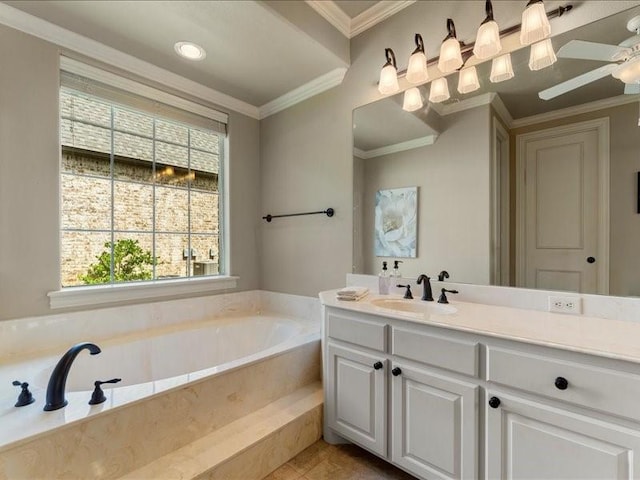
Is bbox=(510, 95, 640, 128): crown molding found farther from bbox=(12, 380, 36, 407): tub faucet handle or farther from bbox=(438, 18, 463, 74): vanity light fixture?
bbox=(12, 380, 36, 407): tub faucet handle

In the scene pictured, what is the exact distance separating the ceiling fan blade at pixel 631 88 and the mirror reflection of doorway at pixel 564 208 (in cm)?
13

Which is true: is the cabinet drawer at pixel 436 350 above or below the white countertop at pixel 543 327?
below

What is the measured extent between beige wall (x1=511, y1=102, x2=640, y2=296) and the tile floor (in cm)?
135

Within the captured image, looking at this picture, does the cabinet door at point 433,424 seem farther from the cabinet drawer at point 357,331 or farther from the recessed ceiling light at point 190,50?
the recessed ceiling light at point 190,50

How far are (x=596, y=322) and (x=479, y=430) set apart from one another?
672 mm

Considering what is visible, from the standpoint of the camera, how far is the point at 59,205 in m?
1.87

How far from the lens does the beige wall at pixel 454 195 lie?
1680 mm

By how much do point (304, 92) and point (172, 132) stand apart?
114 cm

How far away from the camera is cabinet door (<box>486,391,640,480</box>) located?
92 centimetres

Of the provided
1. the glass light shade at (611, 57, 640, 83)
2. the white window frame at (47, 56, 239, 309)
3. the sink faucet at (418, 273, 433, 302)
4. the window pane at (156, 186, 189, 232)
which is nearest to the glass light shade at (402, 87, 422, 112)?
the glass light shade at (611, 57, 640, 83)

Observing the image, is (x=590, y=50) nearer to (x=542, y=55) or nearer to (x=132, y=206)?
(x=542, y=55)

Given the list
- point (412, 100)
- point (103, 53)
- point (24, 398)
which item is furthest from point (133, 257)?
point (412, 100)

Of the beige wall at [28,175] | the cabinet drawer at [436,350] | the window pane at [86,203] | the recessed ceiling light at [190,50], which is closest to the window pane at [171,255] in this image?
the window pane at [86,203]

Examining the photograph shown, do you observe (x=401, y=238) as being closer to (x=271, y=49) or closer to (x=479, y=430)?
(x=479, y=430)
